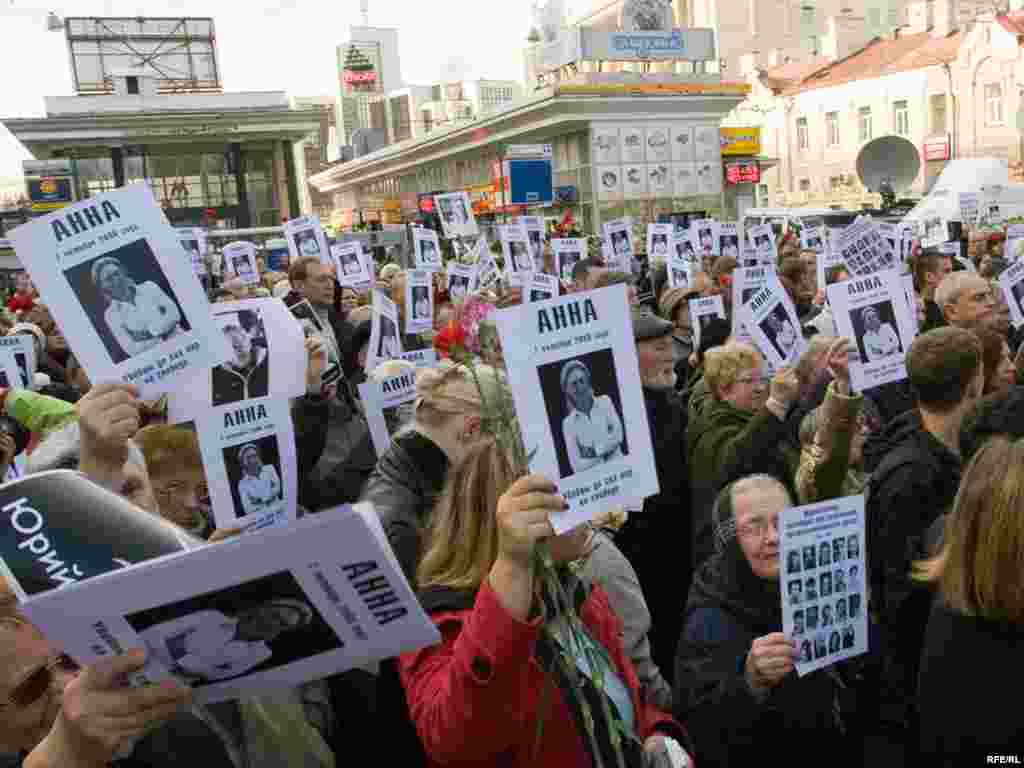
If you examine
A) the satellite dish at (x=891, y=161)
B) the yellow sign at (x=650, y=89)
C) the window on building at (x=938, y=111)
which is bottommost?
the satellite dish at (x=891, y=161)

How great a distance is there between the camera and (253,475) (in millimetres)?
2688

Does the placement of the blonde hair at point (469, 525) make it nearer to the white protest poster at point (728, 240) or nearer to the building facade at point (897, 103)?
the white protest poster at point (728, 240)

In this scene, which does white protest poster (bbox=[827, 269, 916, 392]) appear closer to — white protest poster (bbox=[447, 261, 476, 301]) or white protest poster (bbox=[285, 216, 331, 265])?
white protest poster (bbox=[447, 261, 476, 301])

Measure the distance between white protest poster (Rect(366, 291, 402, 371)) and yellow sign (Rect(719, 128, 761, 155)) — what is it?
3601 centimetres

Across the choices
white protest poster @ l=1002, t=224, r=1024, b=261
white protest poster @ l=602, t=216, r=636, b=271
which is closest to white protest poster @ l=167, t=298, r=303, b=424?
white protest poster @ l=1002, t=224, r=1024, b=261

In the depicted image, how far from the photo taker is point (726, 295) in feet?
27.3

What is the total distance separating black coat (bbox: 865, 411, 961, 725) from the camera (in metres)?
2.72

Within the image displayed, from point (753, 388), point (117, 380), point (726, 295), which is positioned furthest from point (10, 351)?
point (726, 295)

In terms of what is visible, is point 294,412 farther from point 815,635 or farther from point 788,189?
point 788,189

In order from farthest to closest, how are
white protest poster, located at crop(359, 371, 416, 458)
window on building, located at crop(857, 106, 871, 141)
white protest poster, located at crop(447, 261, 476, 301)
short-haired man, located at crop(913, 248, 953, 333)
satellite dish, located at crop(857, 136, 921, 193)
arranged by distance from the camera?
window on building, located at crop(857, 106, 871, 141)
satellite dish, located at crop(857, 136, 921, 193)
white protest poster, located at crop(447, 261, 476, 301)
short-haired man, located at crop(913, 248, 953, 333)
white protest poster, located at crop(359, 371, 416, 458)

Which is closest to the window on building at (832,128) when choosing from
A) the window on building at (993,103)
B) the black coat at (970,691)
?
the window on building at (993,103)

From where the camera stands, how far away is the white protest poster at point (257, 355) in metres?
2.86

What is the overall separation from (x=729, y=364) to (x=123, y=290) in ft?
8.25

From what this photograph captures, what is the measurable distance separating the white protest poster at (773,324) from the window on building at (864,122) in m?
45.7
